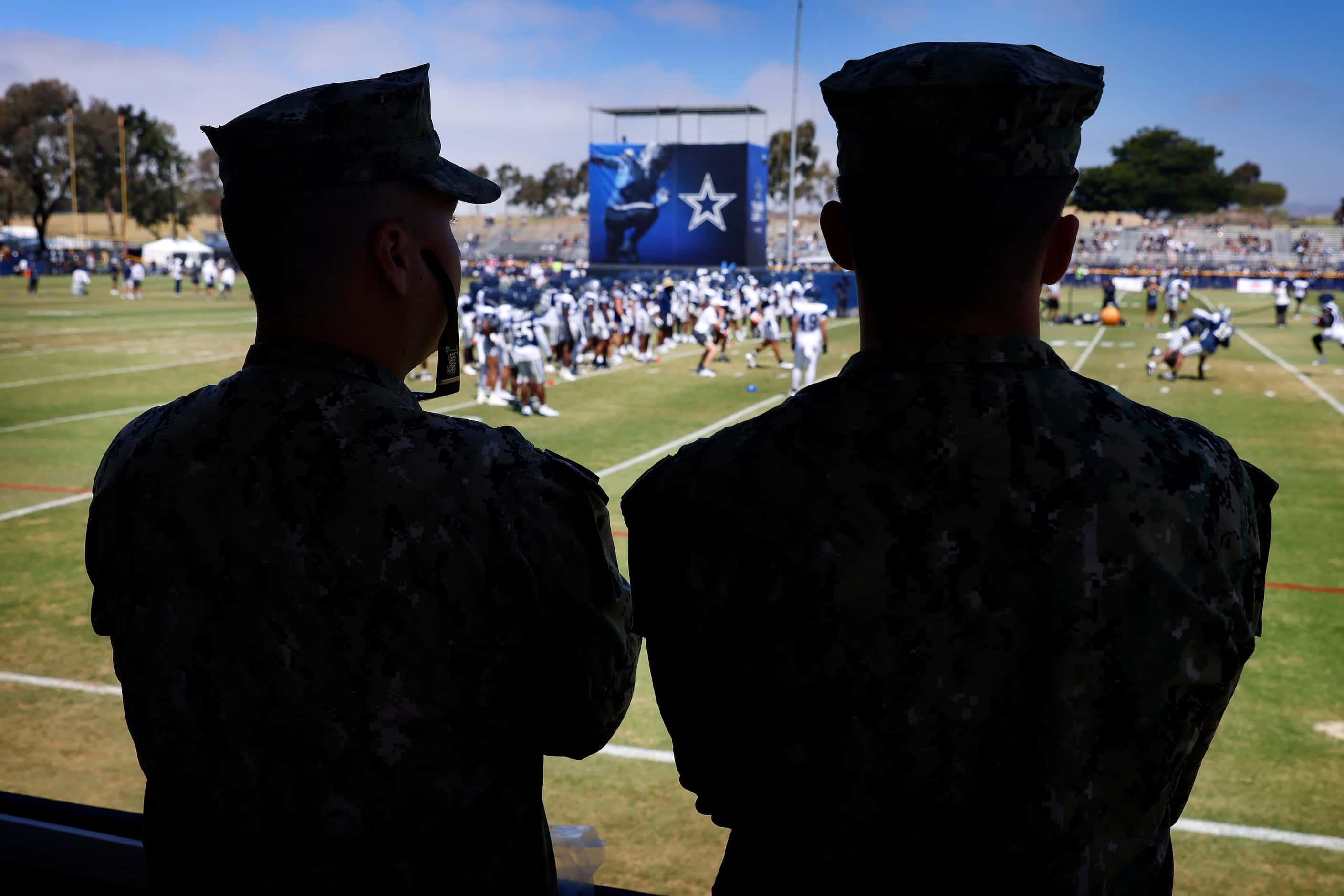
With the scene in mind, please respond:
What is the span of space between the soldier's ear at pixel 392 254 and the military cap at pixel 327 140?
8cm

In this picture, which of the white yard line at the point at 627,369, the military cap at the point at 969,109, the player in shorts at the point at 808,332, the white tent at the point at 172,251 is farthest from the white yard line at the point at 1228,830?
the white tent at the point at 172,251

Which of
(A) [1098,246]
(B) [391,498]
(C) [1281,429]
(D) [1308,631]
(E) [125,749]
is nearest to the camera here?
(B) [391,498]

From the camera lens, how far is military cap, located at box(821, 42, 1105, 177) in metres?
1.41

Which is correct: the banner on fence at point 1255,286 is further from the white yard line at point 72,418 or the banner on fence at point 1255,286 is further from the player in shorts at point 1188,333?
the white yard line at point 72,418

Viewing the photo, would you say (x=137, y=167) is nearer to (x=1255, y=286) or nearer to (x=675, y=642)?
(x=1255, y=286)

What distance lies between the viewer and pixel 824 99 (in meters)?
1.50

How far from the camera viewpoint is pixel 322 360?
1.75 meters

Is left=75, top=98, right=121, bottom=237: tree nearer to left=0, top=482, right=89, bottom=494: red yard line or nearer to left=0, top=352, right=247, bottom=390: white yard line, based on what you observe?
left=0, top=352, right=247, bottom=390: white yard line

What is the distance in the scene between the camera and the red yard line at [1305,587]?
26.2ft

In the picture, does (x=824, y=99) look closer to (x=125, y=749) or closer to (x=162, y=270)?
(x=125, y=749)

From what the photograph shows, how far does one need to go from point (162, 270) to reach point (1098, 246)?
68675 millimetres

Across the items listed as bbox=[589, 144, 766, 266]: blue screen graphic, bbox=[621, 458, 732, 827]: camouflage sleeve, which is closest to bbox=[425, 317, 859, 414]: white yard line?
bbox=[621, 458, 732, 827]: camouflage sleeve

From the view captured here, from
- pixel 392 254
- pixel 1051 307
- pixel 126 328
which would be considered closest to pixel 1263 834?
pixel 392 254

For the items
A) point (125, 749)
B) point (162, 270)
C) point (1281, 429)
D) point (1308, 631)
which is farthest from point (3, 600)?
point (162, 270)
